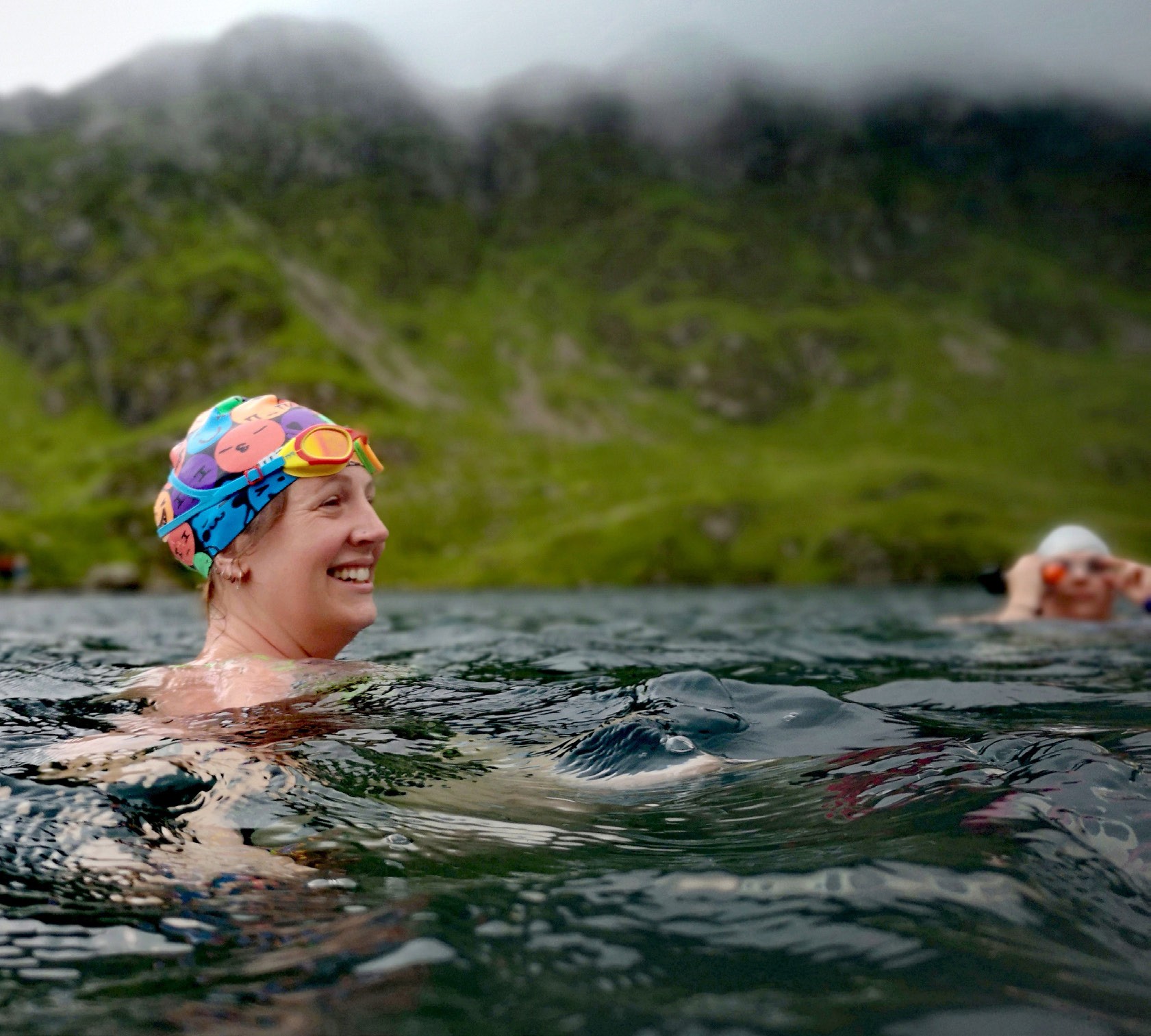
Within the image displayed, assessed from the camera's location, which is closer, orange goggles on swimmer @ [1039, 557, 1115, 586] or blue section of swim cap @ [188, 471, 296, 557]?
blue section of swim cap @ [188, 471, 296, 557]

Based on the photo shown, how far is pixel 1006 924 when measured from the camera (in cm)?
341

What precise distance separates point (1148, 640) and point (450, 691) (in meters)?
12.3

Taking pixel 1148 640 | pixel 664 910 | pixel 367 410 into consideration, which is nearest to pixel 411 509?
pixel 367 410

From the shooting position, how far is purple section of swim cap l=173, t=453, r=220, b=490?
7.98 metres

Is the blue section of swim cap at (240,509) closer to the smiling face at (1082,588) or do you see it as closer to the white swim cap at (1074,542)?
the white swim cap at (1074,542)

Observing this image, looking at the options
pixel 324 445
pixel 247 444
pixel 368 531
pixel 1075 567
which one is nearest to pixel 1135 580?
pixel 1075 567

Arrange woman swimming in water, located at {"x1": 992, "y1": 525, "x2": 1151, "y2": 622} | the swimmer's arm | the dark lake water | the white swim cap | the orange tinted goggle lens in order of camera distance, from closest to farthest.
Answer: the dark lake water, the orange tinted goggle lens, woman swimming in water, located at {"x1": 992, "y1": 525, "x2": 1151, "y2": 622}, the white swim cap, the swimmer's arm

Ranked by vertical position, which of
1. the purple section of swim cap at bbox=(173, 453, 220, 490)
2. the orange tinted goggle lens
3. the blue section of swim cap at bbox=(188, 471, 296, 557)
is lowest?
the blue section of swim cap at bbox=(188, 471, 296, 557)

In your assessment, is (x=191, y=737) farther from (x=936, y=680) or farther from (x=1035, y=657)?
(x=1035, y=657)

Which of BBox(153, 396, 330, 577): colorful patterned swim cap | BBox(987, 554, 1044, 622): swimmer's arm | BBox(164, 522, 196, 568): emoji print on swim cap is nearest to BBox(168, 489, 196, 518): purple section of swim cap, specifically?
BBox(153, 396, 330, 577): colorful patterned swim cap

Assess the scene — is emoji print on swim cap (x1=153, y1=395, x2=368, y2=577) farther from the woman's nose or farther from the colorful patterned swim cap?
the woman's nose

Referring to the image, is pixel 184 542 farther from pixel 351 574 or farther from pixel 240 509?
pixel 351 574

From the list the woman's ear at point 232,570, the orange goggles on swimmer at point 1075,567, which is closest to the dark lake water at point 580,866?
the woman's ear at point 232,570

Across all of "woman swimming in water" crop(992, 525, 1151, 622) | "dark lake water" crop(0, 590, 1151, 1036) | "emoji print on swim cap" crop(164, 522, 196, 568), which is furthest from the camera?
"woman swimming in water" crop(992, 525, 1151, 622)
